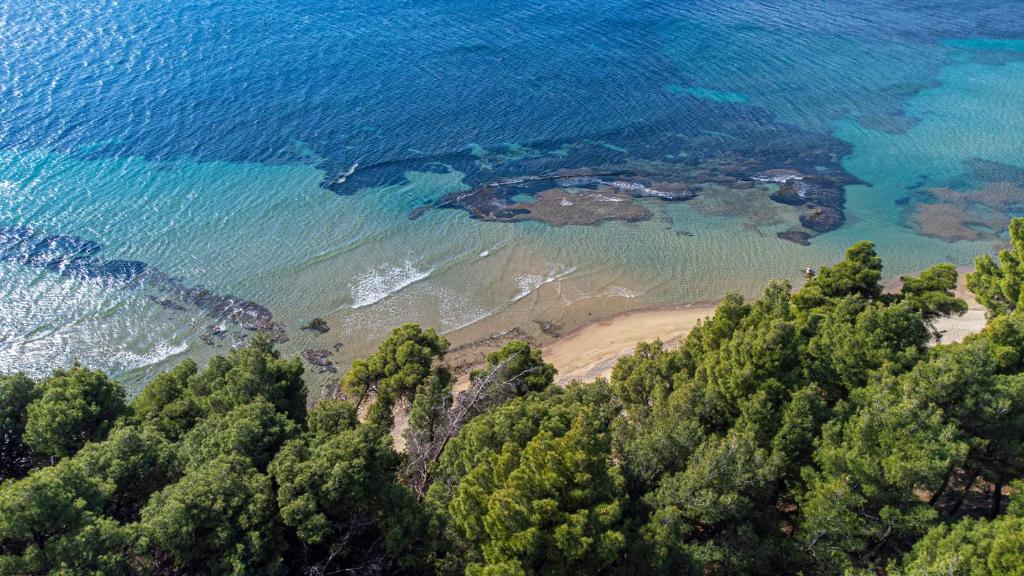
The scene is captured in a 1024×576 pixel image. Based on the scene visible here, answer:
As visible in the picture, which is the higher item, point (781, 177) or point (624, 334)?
point (781, 177)

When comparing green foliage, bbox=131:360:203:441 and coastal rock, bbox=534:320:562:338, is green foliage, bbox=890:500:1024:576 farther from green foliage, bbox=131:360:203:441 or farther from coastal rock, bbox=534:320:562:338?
green foliage, bbox=131:360:203:441

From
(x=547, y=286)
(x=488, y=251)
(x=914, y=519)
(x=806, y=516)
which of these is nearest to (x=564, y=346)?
(x=547, y=286)

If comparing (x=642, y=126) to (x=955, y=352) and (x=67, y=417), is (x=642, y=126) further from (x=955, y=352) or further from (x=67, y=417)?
(x=67, y=417)

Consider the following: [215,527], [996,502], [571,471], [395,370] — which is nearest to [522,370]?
[395,370]

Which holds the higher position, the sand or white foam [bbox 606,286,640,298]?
white foam [bbox 606,286,640,298]

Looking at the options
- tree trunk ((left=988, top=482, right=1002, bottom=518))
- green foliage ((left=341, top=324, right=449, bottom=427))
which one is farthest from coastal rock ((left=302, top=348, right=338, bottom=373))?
tree trunk ((left=988, top=482, right=1002, bottom=518))

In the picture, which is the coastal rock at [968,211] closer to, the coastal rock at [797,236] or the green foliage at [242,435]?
the coastal rock at [797,236]

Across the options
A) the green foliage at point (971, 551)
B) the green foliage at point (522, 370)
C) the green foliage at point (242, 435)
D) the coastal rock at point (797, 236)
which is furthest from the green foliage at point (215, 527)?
the coastal rock at point (797, 236)

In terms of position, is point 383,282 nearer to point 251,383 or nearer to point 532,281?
point 532,281
